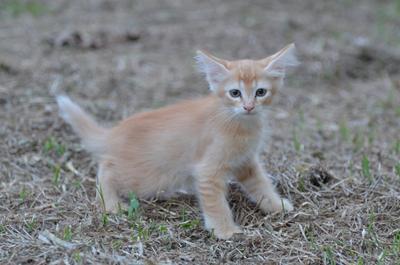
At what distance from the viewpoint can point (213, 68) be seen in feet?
13.8

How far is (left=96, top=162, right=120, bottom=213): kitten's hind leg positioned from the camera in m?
4.36

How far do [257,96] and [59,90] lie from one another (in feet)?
9.59

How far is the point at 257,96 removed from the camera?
13.5 feet

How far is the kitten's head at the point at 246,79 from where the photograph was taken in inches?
160

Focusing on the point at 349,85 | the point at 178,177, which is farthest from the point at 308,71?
the point at 178,177

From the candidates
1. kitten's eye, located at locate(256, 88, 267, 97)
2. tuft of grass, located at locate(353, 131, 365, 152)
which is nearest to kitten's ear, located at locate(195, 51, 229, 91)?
kitten's eye, located at locate(256, 88, 267, 97)

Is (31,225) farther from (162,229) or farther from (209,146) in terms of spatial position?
(209,146)

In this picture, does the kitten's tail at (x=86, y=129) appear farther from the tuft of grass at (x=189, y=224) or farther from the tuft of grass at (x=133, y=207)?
the tuft of grass at (x=189, y=224)

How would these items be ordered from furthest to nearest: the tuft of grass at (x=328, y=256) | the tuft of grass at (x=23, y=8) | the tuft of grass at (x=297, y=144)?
the tuft of grass at (x=23, y=8), the tuft of grass at (x=297, y=144), the tuft of grass at (x=328, y=256)

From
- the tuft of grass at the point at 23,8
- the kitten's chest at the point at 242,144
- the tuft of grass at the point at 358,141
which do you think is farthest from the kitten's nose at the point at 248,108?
the tuft of grass at the point at 23,8

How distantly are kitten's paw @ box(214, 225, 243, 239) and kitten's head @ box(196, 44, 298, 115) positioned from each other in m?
0.65

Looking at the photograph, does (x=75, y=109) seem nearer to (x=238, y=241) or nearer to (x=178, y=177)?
(x=178, y=177)

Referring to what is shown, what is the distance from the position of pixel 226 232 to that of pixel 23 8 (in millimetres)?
6526

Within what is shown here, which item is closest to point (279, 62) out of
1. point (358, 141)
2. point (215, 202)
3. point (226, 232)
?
point (215, 202)
